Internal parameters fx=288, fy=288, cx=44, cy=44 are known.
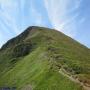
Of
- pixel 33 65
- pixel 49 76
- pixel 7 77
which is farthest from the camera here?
pixel 7 77

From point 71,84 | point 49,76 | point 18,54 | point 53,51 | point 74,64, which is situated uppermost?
point 18,54

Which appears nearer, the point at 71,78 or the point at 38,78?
the point at 71,78

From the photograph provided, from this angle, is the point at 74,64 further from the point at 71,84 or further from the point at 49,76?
the point at 71,84

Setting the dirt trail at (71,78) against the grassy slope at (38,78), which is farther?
the grassy slope at (38,78)

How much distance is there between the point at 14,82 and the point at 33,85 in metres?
27.3

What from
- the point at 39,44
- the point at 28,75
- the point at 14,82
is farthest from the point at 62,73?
the point at 39,44

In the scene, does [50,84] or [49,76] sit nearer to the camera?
[50,84]

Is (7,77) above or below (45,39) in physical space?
below

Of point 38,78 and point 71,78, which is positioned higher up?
point 38,78

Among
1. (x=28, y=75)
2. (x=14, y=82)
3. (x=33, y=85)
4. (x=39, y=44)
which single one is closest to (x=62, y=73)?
(x=33, y=85)

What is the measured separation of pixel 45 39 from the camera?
196 meters

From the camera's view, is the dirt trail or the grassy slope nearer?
the dirt trail

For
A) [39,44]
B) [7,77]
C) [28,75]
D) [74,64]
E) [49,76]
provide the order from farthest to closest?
[39,44] < [7,77] < [28,75] < [74,64] < [49,76]

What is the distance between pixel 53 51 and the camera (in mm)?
149875
